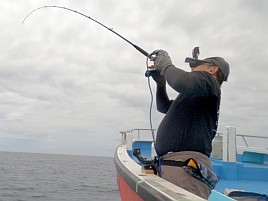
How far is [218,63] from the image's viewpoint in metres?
2.40

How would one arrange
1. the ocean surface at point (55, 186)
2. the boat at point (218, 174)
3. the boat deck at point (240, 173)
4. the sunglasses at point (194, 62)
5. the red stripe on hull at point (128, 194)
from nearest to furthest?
1. the boat at point (218, 174)
2. the sunglasses at point (194, 62)
3. the red stripe on hull at point (128, 194)
4. the boat deck at point (240, 173)
5. the ocean surface at point (55, 186)

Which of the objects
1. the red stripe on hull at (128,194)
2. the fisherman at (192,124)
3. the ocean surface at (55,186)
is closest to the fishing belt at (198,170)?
the fisherman at (192,124)

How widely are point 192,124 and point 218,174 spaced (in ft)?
13.9

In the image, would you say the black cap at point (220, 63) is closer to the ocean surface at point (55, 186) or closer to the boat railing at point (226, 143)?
the boat railing at point (226, 143)

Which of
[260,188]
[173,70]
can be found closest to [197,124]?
[173,70]

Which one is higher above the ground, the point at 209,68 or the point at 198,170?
the point at 209,68

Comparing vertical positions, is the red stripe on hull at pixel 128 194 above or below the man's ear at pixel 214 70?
below

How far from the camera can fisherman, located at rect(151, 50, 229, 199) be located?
2.14 m

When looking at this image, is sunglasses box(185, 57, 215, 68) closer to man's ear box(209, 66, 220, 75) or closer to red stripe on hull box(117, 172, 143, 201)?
man's ear box(209, 66, 220, 75)

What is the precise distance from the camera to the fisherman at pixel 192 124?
2.14 m

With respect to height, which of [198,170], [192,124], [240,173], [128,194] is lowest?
[240,173]

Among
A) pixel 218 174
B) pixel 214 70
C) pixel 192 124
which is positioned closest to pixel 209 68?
pixel 214 70

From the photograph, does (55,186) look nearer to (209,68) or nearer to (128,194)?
(128,194)

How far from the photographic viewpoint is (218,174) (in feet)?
20.3
